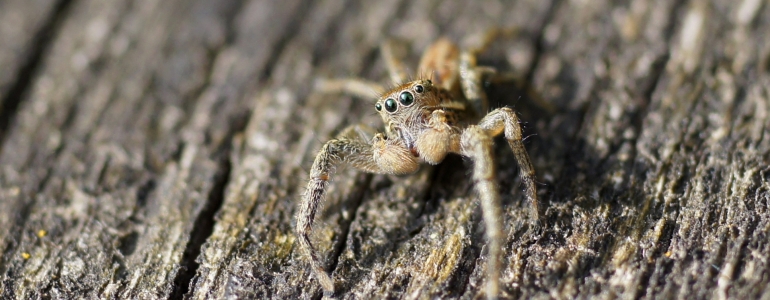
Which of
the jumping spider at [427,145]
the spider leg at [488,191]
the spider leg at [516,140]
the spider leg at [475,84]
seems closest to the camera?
the spider leg at [488,191]

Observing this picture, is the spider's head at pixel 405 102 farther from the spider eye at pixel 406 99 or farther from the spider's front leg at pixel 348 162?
the spider's front leg at pixel 348 162

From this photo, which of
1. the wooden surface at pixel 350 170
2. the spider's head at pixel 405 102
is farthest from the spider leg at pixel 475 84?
the spider's head at pixel 405 102

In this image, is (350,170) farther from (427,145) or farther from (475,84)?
(475,84)

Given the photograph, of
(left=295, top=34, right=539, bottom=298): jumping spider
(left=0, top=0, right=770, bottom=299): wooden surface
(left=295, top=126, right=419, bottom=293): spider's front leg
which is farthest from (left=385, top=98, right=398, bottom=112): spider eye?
(left=0, top=0, right=770, bottom=299): wooden surface

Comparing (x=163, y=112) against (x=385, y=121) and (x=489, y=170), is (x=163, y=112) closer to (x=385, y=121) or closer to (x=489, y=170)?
(x=385, y=121)

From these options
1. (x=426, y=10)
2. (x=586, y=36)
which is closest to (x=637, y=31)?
(x=586, y=36)

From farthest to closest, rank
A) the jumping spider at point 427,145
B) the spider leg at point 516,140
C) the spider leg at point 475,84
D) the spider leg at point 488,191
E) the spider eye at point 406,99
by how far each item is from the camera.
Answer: the spider leg at point 475,84 → the spider eye at point 406,99 → the spider leg at point 516,140 → the jumping spider at point 427,145 → the spider leg at point 488,191

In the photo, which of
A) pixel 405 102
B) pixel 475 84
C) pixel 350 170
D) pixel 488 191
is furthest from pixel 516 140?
pixel 350 170
